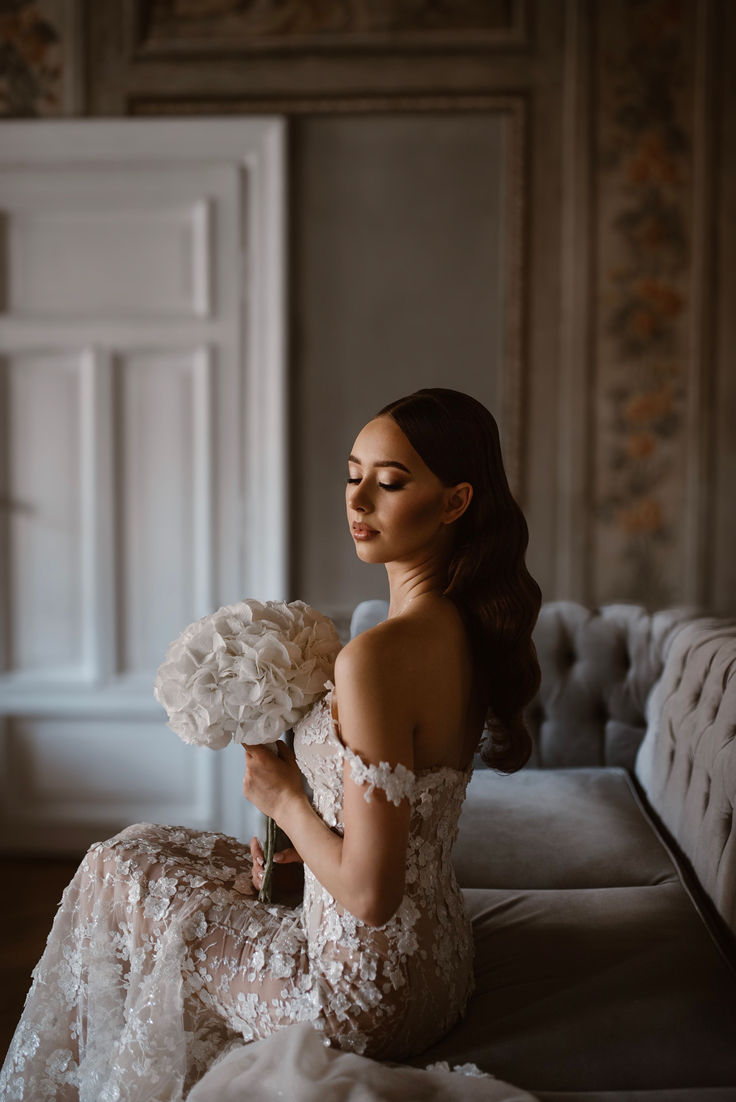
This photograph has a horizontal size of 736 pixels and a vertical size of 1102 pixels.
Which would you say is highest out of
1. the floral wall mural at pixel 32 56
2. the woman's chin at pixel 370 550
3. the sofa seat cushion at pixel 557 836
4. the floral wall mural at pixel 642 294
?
the floral wall mural at pixel 32 56

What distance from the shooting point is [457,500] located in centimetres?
142

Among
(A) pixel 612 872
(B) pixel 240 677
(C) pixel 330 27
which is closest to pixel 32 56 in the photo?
(C) pixel 330 27

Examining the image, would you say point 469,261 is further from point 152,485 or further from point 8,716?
point 8,716

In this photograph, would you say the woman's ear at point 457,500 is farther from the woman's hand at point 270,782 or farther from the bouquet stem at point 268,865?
the bouquet stem at point 268,865

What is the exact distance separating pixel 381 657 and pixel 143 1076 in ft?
2.44

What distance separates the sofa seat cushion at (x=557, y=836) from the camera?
2.11 m

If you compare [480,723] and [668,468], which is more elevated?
[668,468]

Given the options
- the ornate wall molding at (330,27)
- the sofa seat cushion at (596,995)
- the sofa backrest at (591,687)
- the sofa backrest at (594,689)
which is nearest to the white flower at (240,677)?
the sofa seat cushion at (596,995)

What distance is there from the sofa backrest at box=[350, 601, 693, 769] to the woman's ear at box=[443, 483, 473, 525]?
1376 millimetres

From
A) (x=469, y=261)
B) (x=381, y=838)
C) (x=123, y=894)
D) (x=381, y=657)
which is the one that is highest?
(x=469, y=261)

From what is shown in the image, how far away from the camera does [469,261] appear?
3451mm

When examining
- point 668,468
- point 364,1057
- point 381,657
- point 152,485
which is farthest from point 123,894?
point 668,468

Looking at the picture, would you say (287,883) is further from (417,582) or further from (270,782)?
(417,582)

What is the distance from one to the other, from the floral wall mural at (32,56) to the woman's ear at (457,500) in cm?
296
